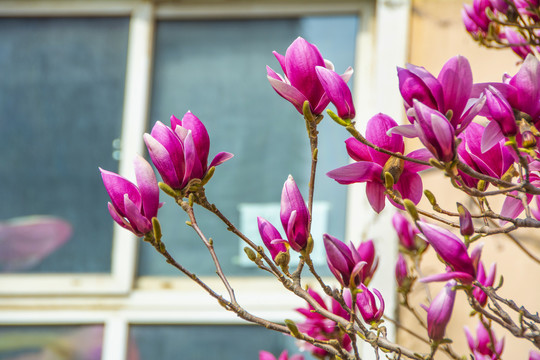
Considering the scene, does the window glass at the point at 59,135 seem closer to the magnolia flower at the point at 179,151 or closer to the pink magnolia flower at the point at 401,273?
the pink magnolia flower at the point at 401,273

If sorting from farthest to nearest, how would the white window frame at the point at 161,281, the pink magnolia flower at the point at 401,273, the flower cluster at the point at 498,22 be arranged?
the white window frame at the point at 161,281, the pink magnolia flower at the point at 401,273, the flower cluster at the point at 498,22

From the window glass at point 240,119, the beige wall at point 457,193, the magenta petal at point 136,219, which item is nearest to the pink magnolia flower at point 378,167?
the magenta petal at point 136,219

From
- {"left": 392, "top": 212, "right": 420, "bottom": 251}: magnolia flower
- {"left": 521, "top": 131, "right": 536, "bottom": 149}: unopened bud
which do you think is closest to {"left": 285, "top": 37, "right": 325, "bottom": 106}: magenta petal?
{"left": 521, "top": 131, "right": 536, "bottom": 149}: unopened bud

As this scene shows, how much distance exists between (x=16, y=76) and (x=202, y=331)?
909 millimetres

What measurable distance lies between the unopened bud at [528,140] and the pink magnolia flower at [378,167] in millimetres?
93

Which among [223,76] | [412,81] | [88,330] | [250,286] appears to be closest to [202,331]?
[250,286]

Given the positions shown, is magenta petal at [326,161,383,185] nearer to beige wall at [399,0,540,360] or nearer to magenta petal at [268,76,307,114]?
magenta petal at [268,76,307,114]

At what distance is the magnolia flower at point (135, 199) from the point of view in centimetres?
61

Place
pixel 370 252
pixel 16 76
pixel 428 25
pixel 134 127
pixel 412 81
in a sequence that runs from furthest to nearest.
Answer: pixel 16 76 < pixel 134 127 < pixel 428 25 < pixel 370 252 < pixel 412 81

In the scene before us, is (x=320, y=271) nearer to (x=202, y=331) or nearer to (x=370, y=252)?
(x=202, y=331)

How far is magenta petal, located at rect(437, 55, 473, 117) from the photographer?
1.76ft

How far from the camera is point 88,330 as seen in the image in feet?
4.71

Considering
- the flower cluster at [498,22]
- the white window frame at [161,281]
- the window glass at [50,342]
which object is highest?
the flower cluster at [498,22]

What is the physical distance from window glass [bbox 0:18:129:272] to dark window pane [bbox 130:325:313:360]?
0.73 feet
